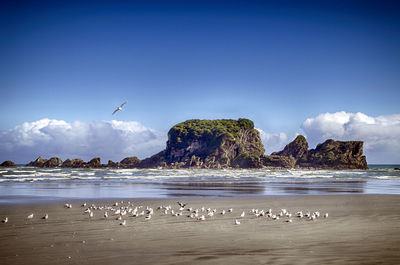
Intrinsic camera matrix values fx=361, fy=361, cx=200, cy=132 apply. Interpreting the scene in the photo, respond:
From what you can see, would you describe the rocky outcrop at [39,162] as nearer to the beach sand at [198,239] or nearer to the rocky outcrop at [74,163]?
the rocky outcrop at [74,163]

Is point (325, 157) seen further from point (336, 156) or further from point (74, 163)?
point (74, 163)

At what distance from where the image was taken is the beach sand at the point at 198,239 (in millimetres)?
→ 8242

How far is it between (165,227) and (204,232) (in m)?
1.57

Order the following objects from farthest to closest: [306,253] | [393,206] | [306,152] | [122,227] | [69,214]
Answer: [306,152]
[393,206]
[69,214]
[122,227]
[306,253]

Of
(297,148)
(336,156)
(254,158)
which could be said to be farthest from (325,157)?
(254,158)

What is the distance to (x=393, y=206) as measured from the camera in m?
18.2

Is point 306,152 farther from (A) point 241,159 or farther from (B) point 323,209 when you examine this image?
(B) point 323,209

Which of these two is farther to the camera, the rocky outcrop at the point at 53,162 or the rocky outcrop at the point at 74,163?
the rocky outcrop at the point at 53,162

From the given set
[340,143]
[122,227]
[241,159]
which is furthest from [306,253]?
[340,143]

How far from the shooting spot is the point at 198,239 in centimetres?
1034

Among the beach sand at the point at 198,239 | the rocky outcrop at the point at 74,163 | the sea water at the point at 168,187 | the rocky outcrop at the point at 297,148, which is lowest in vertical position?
the beach sand at the point at 198,239

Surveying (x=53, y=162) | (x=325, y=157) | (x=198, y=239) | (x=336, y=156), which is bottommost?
(x=198, y=239)

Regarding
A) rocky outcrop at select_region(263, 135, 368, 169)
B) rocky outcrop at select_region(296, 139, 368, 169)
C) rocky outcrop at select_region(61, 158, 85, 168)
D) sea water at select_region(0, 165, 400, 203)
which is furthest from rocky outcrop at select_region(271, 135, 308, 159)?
sea water at select_region(0, 165, 400, 203)

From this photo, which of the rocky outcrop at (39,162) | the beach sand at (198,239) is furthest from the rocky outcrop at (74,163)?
the beach sand at (198,239)
